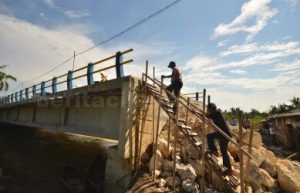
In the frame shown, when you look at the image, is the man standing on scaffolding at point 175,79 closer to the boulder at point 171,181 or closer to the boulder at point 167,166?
the boulder at point 167,166

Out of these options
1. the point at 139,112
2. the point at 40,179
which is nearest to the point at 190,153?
the point at 139,112

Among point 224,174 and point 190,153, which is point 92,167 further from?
point 224,174

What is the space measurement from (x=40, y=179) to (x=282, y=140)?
21757 millimetres

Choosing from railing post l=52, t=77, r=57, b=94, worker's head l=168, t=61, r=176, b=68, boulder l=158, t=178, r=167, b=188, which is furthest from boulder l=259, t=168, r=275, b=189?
railing post l=52, t=77, r=57, b=94

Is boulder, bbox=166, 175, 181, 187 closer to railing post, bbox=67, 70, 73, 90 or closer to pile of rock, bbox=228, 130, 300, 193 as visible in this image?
pile of rock, bbox=228, 130, 300, 193

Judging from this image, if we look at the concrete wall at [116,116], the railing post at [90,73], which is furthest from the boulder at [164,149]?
the railing post at [90,73]

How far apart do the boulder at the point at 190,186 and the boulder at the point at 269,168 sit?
2.77 m

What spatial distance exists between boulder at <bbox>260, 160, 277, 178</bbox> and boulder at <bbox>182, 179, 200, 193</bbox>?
277 cm

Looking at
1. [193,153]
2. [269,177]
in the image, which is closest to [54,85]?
[193,153]

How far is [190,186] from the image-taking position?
28.3ft

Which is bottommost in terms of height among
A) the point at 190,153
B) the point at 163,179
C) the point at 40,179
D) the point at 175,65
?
the point at 40,179

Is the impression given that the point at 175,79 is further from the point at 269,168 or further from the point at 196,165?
the point at 269,168

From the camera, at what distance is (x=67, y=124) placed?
1590 centimetres

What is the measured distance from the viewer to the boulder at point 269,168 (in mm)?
9688
